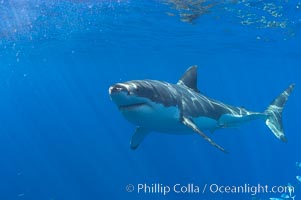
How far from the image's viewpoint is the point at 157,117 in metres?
7.21

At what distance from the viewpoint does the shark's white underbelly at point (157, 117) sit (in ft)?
21.6

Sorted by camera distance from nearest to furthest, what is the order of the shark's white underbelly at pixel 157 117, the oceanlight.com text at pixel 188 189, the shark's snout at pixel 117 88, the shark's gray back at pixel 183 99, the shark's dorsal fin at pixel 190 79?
the shark's snout at pixel 117 88 → the shark's white underbelly at pixel 157 117 → the shark's gray back at pixel 183 99 → the shark's dorsal fin at pixel 190 79 → the oceanlight.com text at pixel 188 189

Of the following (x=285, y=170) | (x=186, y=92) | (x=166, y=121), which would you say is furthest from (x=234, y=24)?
A: (x=285, y=170)

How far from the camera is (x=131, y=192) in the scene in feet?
86.1

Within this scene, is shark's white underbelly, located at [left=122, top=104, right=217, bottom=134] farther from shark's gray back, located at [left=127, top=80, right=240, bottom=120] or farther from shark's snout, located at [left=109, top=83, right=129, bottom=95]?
shark's snout, located at [left=109, top=83, right=129, bottom=95]

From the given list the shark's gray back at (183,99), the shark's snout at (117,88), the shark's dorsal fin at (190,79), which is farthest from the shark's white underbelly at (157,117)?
the shark's dorsal fin at (190,79)

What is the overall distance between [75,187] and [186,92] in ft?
77.4

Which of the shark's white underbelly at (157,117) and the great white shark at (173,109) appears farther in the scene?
the shark's white underbelly at (157,117)

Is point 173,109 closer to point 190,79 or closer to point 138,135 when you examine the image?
point 138,135

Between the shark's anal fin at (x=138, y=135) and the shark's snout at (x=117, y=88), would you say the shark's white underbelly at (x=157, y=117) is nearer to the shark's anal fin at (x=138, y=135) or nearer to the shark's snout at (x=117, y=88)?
the shark's snout at (x=117, y=88)

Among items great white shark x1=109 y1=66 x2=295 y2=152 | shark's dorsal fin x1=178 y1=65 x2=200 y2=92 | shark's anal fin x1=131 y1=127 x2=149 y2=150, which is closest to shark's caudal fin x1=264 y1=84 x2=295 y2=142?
great white shark x1=109 y1=66 x2=295 y2=152

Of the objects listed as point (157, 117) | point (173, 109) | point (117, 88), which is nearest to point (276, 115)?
point (173, 109)

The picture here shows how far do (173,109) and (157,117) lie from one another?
486 mm

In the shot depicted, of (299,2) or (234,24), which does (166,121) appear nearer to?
(299,2)
